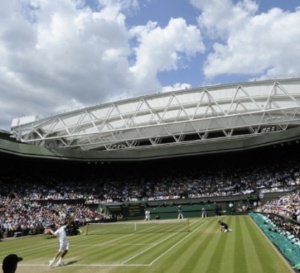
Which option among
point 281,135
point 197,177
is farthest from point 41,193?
point 281,135

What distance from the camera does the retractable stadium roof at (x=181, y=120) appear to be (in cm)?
4253

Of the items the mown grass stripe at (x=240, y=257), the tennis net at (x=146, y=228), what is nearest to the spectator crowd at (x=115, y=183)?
the tennis net at (x=146, y=228)

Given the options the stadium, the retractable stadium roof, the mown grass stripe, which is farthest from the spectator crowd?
the mown grass stripe

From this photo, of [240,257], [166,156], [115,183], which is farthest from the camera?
[115,183]

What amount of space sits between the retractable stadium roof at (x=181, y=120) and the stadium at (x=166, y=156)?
0.15 metres

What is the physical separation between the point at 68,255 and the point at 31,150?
115ft

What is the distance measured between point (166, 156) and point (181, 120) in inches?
299

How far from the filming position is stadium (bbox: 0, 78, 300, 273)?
143ft

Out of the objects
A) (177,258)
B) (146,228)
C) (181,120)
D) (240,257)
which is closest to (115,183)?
(181,120)

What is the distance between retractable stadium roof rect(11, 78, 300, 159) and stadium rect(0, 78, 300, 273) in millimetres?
155

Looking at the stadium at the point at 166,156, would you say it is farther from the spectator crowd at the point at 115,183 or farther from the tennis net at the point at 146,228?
the tennis net at the point at 146,228

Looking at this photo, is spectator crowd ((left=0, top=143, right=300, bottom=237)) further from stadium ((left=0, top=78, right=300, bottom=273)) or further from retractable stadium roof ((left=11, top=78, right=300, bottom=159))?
retractable stadium roof ((left=11, top=78, right=300, bottom=159))

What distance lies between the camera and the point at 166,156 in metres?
55.9

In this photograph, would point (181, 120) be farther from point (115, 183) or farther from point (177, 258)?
point (177, 258)
